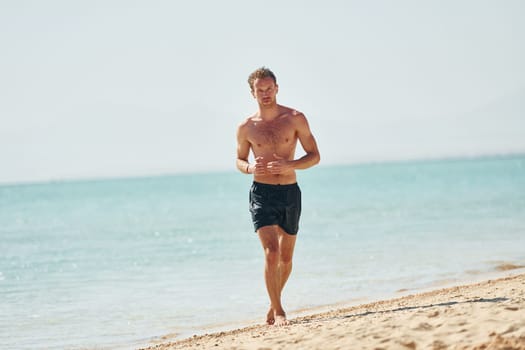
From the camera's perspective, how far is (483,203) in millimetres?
26922

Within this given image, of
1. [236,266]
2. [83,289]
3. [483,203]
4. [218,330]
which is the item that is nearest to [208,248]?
[236,266]

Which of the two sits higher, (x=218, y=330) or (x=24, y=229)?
(x=24, y=229)

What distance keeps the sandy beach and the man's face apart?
187 centimetres

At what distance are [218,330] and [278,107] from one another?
2.41 metres

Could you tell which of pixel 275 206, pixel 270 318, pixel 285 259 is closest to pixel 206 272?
pixel 270 318

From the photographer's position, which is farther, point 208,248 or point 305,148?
point 208,248

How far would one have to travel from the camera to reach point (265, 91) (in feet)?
23.2

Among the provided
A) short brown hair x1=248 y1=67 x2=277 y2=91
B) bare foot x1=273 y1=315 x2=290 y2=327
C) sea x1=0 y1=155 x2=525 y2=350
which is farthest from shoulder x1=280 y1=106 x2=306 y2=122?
sea x1=0 y1=155 x2=525 y2=350

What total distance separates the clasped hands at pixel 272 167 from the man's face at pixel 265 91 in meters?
0.49

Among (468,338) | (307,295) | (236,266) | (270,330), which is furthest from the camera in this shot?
(236,266)

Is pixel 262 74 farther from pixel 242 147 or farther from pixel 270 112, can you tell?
pixel 242 147

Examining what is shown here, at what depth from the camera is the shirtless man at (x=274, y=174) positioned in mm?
7016

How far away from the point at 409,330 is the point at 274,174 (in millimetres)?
1932

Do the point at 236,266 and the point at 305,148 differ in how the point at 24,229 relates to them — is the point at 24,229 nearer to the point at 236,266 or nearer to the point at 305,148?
the point at 236,266
